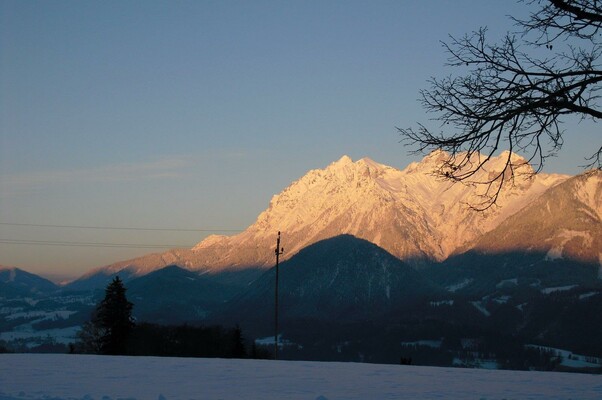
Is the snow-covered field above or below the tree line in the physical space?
below

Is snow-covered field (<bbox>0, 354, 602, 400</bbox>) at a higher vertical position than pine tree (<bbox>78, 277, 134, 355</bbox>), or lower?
lower

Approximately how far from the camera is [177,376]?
739 inches

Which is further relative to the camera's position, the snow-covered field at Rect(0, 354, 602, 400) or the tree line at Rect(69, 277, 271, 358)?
the tree line at Rect(69, 277, 271, 358)

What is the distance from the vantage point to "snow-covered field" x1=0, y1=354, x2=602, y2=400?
15.8 meters

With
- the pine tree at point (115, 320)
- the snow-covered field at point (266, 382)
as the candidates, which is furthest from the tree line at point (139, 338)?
the snow-covered field at point (266, 382)

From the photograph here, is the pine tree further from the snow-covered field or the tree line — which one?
the snow-covered field

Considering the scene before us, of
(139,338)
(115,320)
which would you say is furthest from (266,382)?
(139,338)

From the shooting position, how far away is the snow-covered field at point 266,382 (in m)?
15.8

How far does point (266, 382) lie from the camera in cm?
1778

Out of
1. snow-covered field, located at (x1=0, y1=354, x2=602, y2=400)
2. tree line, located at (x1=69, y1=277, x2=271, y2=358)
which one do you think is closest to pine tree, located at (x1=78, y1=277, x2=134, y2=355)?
tree line, located at (x1=69, y1=277, x2=271, y2=358)

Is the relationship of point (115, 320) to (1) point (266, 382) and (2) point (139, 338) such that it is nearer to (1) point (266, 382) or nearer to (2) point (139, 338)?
(2) point (139, 338)

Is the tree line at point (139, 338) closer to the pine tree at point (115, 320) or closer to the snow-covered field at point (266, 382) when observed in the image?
the pine tree at point (115, 320)

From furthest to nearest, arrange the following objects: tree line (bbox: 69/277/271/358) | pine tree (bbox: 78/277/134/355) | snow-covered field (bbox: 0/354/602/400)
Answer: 1. tree line (bbox: 69/277/271/358)
2. pine tree (bbox: 78/277/134/355)
3. snow-covered field (bbox: 0/354/602/400)

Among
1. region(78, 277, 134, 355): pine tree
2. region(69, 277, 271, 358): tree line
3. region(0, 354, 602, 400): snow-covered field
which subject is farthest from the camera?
region(69, 277, 271, 358): tree line
